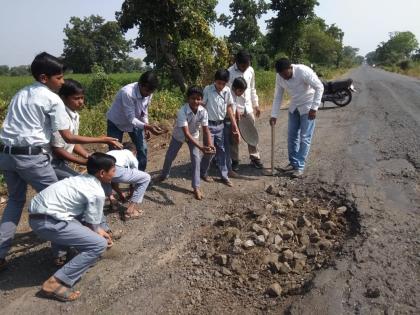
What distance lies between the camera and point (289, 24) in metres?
24.3

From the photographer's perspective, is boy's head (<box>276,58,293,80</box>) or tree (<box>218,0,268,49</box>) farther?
tree (<box>218,0,268,49</box>)

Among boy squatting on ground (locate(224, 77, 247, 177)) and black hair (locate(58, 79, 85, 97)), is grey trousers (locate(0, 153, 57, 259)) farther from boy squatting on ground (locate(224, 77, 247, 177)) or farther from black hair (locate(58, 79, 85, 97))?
boy squatting on ground (locate(224, 77, 247, 177))

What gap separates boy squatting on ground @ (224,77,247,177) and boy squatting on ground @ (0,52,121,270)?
2450mm

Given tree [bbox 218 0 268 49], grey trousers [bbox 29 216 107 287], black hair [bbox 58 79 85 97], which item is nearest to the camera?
grey trousers [bbox 29 216 107 287]

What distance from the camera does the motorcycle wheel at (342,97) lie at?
1216 cm

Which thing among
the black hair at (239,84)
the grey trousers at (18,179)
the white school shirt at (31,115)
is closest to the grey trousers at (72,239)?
the grey trousers at (18,179)

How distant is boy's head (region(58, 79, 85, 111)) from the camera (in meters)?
3.60

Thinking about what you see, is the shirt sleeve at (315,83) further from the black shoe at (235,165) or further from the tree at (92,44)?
the tree at (92,44)

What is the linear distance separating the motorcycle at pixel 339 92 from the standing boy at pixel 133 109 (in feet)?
28.5

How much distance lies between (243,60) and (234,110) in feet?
2.22

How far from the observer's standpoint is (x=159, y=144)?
786 centimetres

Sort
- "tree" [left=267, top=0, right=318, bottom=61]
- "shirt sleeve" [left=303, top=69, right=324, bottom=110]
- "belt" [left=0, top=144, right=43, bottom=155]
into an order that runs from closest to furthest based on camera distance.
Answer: "belt" [left=0, top=144, right=43, bottom=155] → "shirt sleeve" [left=303, top=69, right=324, bottom=110] → "tree" [left=267, top=0, right=318, bottom=61]

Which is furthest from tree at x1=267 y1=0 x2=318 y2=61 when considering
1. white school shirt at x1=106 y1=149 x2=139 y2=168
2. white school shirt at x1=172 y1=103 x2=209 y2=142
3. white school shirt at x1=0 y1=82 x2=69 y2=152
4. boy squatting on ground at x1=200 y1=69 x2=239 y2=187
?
white school shirt at x1=0 y1=82 x2=69 y2=152

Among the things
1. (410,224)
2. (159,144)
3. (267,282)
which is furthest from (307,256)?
(159,144)
